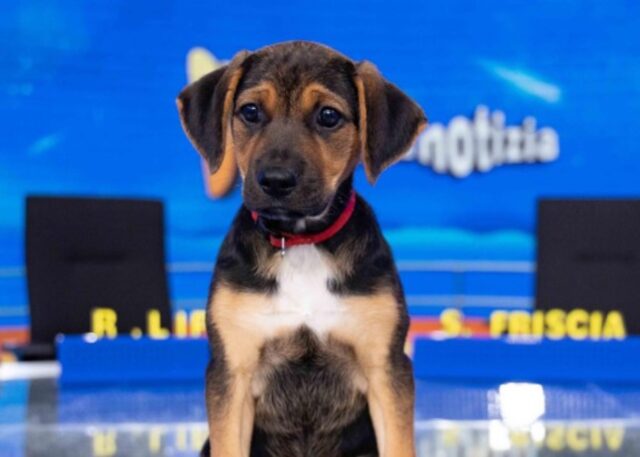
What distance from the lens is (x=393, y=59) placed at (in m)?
6.03

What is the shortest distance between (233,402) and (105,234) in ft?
7.46

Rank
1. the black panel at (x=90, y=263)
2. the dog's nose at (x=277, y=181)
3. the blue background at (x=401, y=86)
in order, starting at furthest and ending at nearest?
the blue background at (x=401, y=86), the black panel at (x=90, y=263), the dog's nose at (x=277, y=181)

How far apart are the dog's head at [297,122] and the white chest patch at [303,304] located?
0.12 metres

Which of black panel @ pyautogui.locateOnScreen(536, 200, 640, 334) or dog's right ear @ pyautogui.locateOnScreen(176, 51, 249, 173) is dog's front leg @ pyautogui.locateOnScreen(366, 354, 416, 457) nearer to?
dog's right ear @ pyautogui.locateOnScreen(176, 51, 249, 173)

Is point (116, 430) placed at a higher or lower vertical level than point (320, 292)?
lower

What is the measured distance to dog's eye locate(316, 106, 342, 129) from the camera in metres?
1.37

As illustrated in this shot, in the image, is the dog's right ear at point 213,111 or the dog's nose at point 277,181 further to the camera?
the dog's right ear at point 213,111

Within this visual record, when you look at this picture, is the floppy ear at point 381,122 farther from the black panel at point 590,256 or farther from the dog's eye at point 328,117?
the black panel at point 590,256

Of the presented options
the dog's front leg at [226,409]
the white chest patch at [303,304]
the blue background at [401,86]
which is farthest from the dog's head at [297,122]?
the blue background at [401,86]

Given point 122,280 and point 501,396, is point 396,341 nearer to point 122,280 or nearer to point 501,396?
point 501,396

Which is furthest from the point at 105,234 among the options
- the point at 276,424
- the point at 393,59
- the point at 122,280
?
the point at 393,59

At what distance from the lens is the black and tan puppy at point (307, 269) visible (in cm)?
136

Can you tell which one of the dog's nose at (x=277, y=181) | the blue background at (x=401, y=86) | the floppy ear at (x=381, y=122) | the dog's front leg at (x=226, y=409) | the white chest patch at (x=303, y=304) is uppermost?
the blue background at (x=401, y=86)

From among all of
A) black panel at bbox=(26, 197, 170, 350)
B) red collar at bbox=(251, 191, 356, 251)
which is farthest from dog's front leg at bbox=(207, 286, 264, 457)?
black panel at bbox=(26, 197, 170, 350)
